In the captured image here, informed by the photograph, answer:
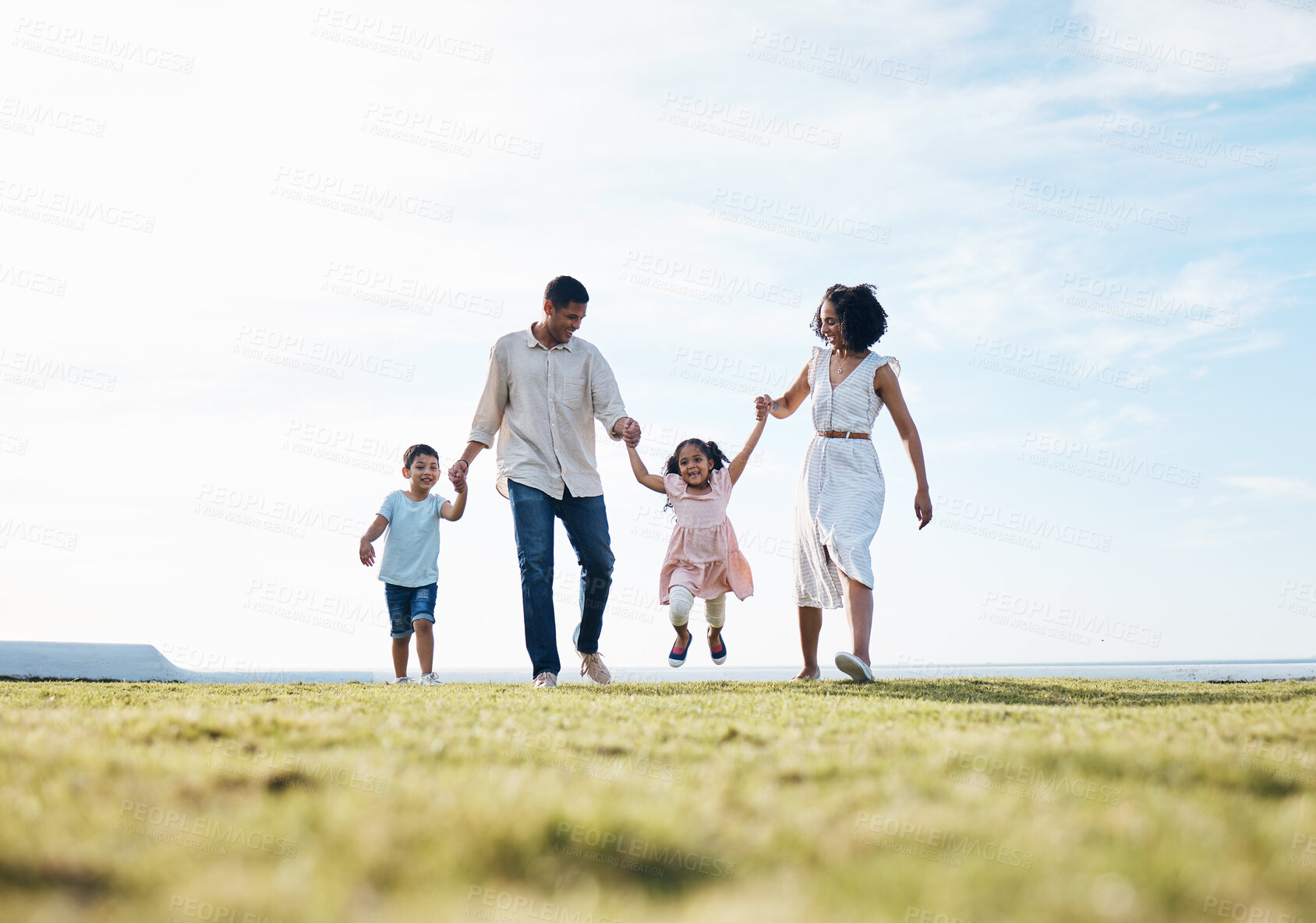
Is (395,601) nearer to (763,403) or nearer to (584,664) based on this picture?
(584,664)

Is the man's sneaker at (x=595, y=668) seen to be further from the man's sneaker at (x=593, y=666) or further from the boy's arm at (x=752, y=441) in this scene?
the boy's arm at (x=752, y=441)

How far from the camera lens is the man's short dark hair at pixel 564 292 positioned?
795 cm

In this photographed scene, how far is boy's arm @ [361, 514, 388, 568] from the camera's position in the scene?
10672mm

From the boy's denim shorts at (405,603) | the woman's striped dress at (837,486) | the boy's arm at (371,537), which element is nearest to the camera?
the woman's striped dress at (837,486)

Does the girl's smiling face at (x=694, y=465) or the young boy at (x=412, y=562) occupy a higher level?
the girl's smiling face at (x=694, y=465)

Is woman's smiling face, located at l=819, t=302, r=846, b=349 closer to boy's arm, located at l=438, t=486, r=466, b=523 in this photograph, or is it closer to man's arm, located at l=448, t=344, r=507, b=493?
man's arm, located at l=448, t=344, r=507, b=493

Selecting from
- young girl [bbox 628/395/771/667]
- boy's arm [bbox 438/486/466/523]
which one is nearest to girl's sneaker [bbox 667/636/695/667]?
young girl [bbox 628/395/771/667]

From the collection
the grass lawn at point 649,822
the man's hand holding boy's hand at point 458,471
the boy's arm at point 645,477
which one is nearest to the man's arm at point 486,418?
the man's hand holding boy's hand at point 458,471

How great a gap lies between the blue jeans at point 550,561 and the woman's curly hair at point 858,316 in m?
2.61

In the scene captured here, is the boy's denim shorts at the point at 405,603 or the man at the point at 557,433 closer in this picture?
the man at the point at 557,433

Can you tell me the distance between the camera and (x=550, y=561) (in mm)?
7676

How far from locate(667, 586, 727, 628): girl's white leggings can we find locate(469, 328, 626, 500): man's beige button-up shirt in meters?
2.12

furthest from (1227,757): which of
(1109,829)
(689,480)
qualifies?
(689,480)

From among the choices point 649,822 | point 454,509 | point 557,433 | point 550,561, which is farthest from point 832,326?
point 649,822
